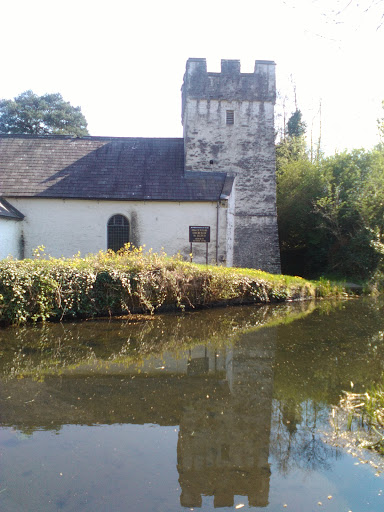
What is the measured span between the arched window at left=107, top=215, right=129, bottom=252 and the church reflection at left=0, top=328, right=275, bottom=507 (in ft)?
35.8

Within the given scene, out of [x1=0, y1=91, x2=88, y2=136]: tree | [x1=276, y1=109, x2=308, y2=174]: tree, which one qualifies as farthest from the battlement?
[x1=0, y1=91, x2=88, y2=136]: tree

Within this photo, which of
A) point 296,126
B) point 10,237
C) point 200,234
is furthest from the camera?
point 296,126

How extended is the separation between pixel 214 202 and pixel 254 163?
13.3ft

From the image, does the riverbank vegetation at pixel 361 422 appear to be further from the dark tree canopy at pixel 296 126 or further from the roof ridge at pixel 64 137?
the dark tree canopy at pixel 296 126

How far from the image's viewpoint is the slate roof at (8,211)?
1600cm

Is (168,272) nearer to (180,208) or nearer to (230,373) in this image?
(230,373)

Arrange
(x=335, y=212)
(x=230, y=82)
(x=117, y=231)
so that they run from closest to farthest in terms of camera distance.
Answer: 1. (x=117, y=231)
2. (x=230, y=82)
3. (x=335, y=212)

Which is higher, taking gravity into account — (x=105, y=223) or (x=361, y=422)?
(x=105, y=223)

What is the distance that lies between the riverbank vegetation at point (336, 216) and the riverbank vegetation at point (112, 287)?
8.27 meters

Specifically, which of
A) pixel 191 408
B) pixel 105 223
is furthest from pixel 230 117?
pixel 191 408

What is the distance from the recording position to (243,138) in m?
20.6

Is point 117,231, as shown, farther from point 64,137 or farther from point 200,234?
point 64,137

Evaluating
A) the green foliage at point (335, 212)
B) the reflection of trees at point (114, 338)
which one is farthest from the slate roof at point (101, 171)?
the reflection of trees at point (114, 338)

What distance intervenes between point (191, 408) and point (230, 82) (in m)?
18.4
